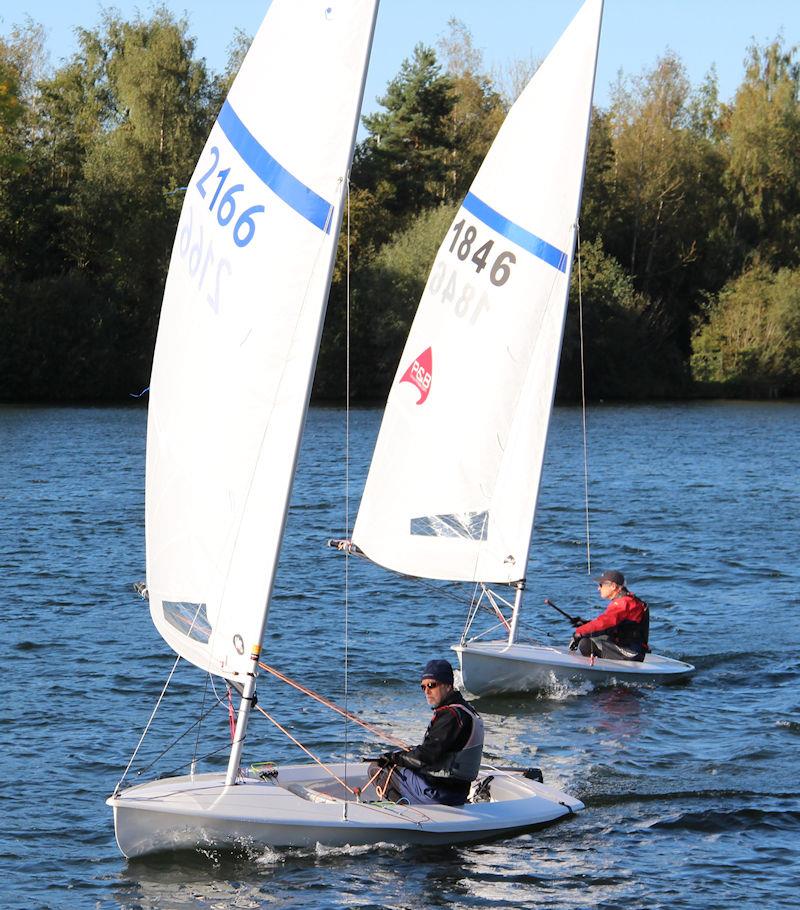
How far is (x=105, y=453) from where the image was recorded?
4028 cm

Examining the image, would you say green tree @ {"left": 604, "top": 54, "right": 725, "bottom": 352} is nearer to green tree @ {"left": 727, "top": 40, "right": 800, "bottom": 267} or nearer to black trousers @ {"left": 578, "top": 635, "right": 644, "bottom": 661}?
green tree @ {"left": 727, "top": 40, "right": 800, "bottom": 267}

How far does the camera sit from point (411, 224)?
65375 millimetres

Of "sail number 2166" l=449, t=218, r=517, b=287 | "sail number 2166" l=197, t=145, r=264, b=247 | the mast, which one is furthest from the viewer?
"sail number 2166" l=449, t=218, r=517, b=287

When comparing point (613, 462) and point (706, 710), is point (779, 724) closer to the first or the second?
point (706, 710)

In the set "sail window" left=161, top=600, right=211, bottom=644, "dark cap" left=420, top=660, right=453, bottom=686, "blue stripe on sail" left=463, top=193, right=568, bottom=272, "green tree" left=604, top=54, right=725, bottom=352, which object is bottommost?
"dark cap" left=420, top=660, right=453, bottom=686

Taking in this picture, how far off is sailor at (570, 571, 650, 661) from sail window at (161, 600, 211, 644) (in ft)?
21.0

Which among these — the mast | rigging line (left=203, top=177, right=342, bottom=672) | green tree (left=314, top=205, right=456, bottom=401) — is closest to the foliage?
green tree (left=314, top=205, right=456, bottom=401)

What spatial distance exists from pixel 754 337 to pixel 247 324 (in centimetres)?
5843

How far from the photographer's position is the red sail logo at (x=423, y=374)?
15961mm

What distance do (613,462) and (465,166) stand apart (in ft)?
103

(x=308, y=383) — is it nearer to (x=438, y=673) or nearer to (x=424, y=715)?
(x=438, y=673)

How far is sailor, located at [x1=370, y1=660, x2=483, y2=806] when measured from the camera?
10.1 m

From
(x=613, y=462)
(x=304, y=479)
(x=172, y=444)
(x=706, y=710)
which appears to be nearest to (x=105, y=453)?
(x=304, y=479)

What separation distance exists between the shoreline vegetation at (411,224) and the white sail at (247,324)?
5173 cm
